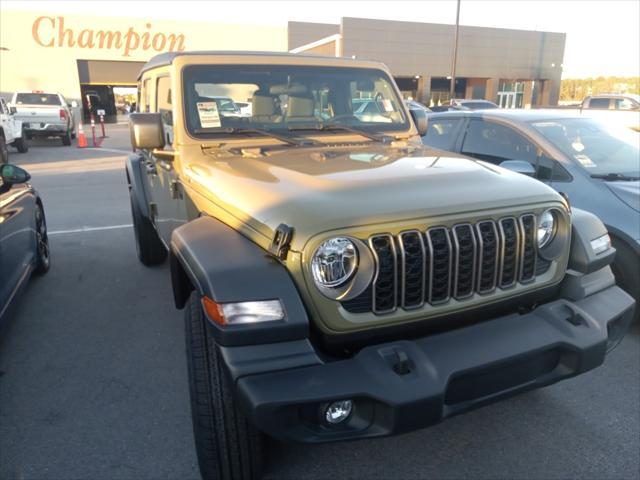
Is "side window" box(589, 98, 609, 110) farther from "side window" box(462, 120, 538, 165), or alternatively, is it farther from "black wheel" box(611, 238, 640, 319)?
"black wheel" box(611, 238, 640, 319)

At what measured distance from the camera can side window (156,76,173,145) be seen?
3.39m

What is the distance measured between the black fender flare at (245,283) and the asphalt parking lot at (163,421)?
0.95 m

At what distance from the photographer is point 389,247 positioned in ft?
6.56

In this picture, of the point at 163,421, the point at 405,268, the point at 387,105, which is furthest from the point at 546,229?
the point at 163,421

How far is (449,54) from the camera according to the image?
36562 mm

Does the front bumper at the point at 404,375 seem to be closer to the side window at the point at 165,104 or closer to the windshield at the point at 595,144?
the side window at the point at 165,104

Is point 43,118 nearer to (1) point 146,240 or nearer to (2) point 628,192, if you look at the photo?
(1) point 146,240

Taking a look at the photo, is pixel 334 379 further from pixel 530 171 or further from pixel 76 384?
pixel 530 171

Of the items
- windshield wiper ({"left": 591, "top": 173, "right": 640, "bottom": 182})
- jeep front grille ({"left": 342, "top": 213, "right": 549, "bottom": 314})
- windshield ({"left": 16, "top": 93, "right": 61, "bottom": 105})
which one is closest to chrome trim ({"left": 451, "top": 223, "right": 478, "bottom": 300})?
jeep front grille ({"left": 342, "top": 213, "right": 549, "bottom": 314})

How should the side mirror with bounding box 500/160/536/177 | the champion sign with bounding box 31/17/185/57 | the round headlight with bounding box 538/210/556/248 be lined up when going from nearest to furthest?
the round headlight with bounding box 538/210/556/248 < the side mirror with bounding box 500/160/536/177 < the champion sign with bounding box 31/17/185/57

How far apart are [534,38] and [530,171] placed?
40340mm

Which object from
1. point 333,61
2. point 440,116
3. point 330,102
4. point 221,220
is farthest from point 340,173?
point 440,116

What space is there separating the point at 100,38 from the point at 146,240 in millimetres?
31355

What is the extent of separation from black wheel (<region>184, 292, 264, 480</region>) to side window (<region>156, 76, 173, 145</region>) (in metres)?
1.68
